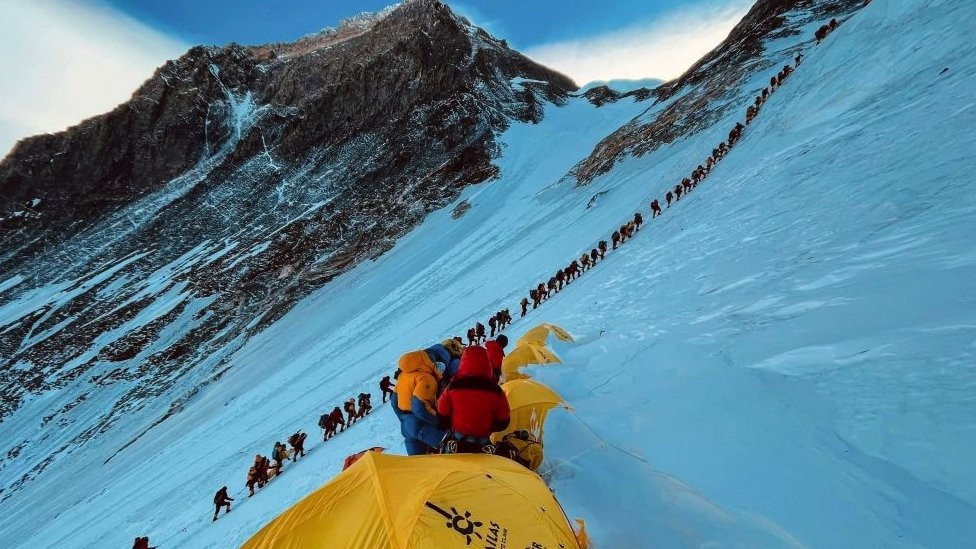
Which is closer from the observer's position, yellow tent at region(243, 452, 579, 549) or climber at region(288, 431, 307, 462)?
yellow tent at region(243, 452, 579, 549)

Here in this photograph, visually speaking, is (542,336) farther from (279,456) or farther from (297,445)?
(297,445)

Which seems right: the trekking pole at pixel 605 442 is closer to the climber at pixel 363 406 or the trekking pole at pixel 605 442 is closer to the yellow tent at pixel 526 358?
the yellow tent at pixel 526 358

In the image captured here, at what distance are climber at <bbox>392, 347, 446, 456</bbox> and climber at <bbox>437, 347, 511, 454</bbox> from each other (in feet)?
2.29

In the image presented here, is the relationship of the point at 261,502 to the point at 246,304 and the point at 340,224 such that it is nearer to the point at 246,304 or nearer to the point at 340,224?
the point at 246,304

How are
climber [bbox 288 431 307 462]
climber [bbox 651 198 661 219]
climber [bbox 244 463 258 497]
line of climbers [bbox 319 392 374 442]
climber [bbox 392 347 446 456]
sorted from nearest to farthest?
climber [bbox 392 347 446 456] → climber [bbox 244 463 258 497] → climber [bbox 288 431 307 462] → line of climbers [bbox 319 392 374 442] → climber [bbox 651 198 661 219]

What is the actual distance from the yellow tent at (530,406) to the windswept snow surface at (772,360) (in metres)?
0.20

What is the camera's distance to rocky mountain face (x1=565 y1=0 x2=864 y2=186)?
111 feet

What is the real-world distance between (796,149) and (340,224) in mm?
52494

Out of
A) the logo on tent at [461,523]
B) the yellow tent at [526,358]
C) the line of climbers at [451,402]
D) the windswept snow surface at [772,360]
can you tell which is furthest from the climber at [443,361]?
the logo on tent at [461,523]

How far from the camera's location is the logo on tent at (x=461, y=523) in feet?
9.23

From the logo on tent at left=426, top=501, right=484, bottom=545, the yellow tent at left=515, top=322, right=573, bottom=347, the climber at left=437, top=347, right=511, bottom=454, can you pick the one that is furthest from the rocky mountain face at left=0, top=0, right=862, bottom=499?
the logo on tent at left=426, top=501, right=484, bottom=545

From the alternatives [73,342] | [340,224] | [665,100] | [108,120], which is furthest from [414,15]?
[73,342]

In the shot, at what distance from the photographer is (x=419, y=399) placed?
5.04 metres

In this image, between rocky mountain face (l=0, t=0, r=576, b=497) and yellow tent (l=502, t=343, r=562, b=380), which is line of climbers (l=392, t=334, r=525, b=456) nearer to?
yellow tent (l=502, t=343, r=562, b=380)
